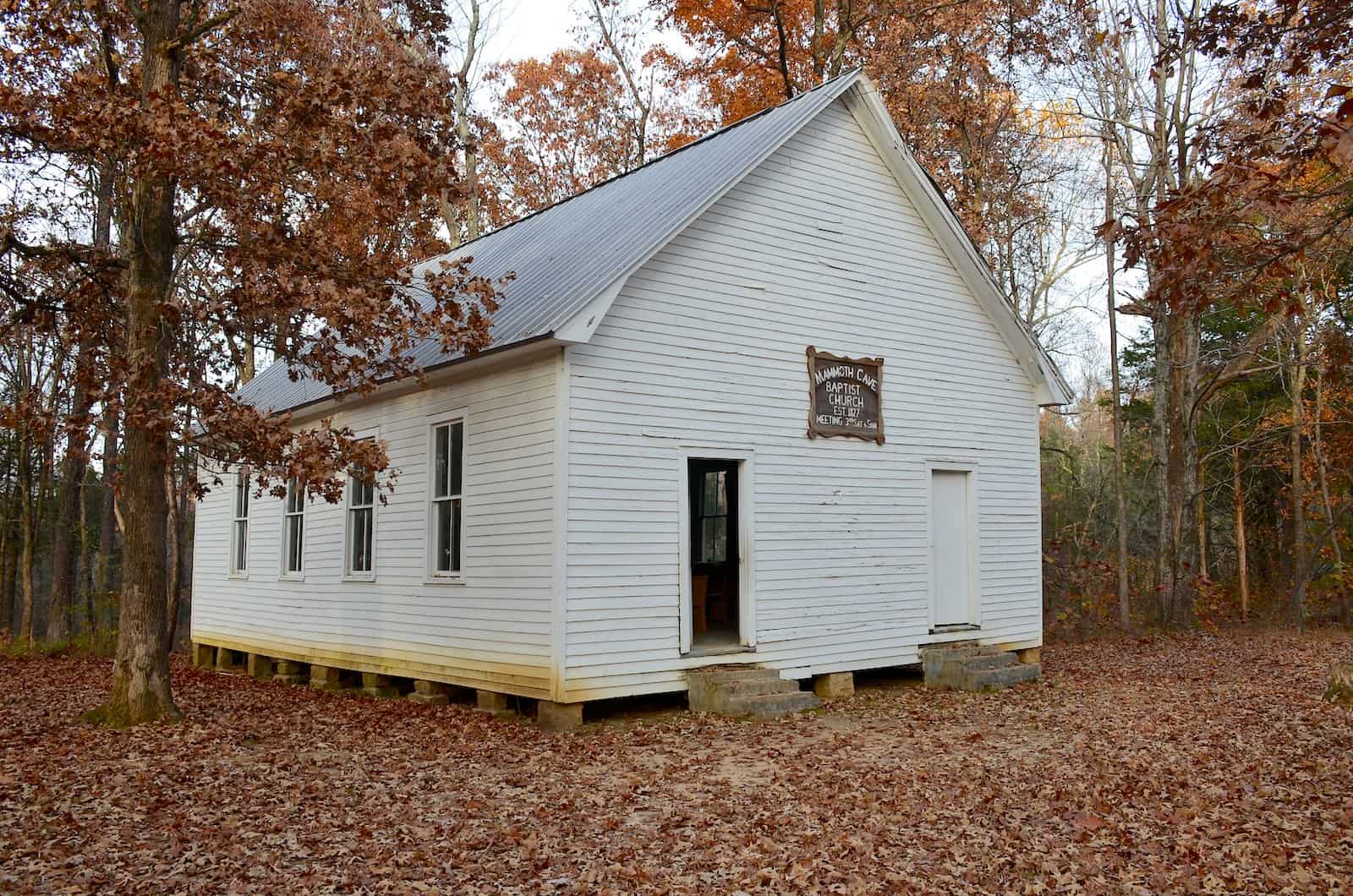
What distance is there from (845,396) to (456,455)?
4614mm

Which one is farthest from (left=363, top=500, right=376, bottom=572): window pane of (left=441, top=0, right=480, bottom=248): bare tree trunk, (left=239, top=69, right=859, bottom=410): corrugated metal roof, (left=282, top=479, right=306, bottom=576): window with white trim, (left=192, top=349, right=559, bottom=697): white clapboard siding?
(left=441, top=0, right=480, bottom=248): bare tree trunk

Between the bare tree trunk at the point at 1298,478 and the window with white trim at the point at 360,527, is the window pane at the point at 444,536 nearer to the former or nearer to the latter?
the window with white trim at the point at 360,527

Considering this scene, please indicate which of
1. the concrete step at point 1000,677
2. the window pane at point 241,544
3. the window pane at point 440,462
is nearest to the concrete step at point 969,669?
the concrete step at point 1000,677

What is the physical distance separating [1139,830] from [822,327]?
289 inches

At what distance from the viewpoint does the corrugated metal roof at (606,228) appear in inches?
443

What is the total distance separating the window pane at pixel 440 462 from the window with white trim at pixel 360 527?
55.8 inches

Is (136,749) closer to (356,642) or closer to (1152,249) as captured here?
(356,642)

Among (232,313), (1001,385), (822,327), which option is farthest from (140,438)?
(1001,385)

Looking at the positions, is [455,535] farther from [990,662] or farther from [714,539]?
[990,662]

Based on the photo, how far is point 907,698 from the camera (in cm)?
1281

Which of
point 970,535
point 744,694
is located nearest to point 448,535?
point 744,694

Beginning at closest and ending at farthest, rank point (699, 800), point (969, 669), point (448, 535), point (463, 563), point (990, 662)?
point (699, 800), point (463, 563), point (448, 535), point (969, 669), point (990, 662)

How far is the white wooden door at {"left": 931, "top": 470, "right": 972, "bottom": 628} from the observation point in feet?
47.0

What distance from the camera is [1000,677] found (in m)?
13.6
